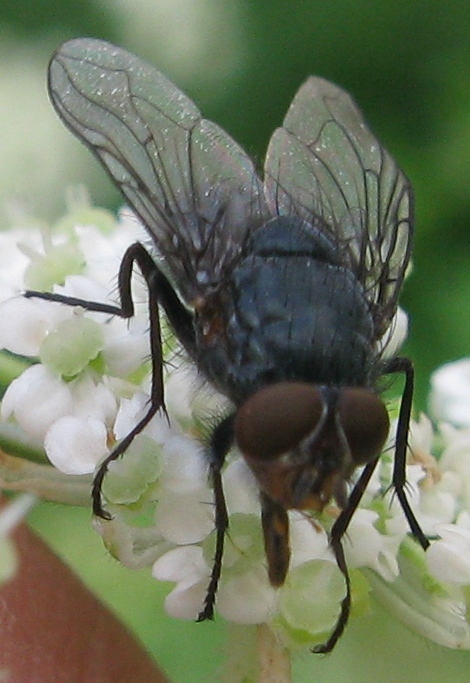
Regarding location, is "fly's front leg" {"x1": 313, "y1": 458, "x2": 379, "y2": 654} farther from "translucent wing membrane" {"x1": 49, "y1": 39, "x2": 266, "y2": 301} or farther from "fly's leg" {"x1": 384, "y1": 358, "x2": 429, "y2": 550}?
"translucent wing membrane" {"x1": 49, "y1": 39, "x2": 266, "y2": 301}

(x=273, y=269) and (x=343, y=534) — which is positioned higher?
(x=273, y=269)

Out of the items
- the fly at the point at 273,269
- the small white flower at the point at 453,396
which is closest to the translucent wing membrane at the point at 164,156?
the fly at the point at 273,269

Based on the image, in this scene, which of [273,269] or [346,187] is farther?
[346,187]

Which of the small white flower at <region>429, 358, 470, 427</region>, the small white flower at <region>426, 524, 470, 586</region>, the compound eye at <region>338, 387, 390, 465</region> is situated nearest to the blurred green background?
the small white flower at <region>429, 358, 470, 427</region>

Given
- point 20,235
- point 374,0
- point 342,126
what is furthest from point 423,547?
point 374,0

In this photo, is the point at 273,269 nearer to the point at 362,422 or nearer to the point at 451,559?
the point at 362,422

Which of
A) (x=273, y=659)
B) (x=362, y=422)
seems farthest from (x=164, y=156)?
(x=273, y=659)

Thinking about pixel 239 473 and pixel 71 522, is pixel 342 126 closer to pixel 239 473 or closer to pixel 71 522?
pixel 239 473

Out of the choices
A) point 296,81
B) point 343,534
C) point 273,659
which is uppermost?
point 296,81
